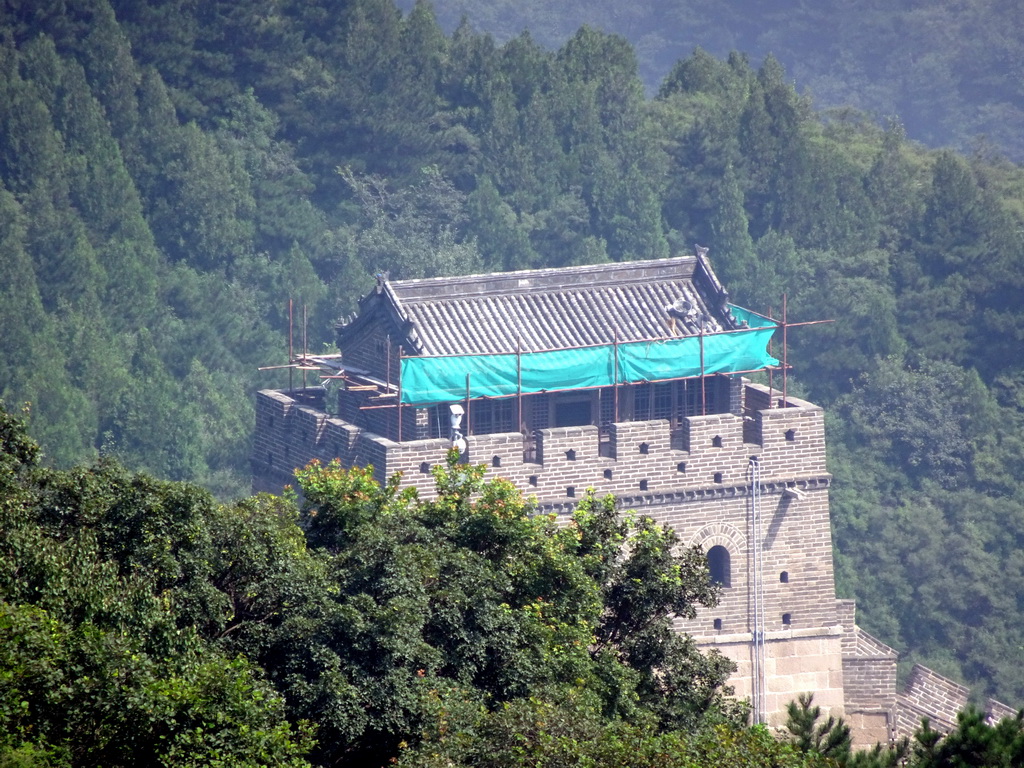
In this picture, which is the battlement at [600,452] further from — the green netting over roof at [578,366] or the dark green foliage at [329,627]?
the dark green foliage at [329,627]

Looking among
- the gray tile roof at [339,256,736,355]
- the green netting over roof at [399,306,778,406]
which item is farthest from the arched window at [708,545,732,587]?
the gray tile roof at [339,256,736,355]

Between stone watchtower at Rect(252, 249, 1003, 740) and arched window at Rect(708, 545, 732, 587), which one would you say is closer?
stone watchtower at Rect(252, 249, 1003, 740)

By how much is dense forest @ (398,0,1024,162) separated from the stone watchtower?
59511mm

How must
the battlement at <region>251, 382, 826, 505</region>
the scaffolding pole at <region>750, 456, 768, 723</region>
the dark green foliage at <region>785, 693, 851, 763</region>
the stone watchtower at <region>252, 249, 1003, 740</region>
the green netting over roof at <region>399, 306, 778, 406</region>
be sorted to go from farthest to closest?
the scaffolding pole at <region>750, 456, 768, 723</region>
the stone watchtower at <region>252, 249, 1003, 740</region>
the green netting over roof at <region>399, 306, 778, 406</region>
the battlement at <region>251, 382, 826, 505</region>
the dark green foliage at <region>785, 693, 851, 763</region>

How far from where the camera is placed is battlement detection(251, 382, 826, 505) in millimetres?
31094

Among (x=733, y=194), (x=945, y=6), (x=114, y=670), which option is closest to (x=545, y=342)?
(x=114, y=670)

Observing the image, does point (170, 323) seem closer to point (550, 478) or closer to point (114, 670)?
point (550, 478)

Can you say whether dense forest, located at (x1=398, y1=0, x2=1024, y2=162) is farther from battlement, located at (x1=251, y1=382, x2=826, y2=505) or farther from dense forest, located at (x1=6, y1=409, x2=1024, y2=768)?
dense forest, located at (x1=6, y1=409, x2=1024, y2=768)

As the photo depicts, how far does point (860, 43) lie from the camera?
9769cm

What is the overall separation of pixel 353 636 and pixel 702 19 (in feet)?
276

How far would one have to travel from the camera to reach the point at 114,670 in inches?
632

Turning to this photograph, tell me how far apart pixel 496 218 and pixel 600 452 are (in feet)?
76.3

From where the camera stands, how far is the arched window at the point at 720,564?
1287 inches

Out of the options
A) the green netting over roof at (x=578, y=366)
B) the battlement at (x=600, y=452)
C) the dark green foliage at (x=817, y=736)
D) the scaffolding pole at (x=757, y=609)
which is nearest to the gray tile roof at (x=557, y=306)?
the green netting over roof at (x=578, y=366)
